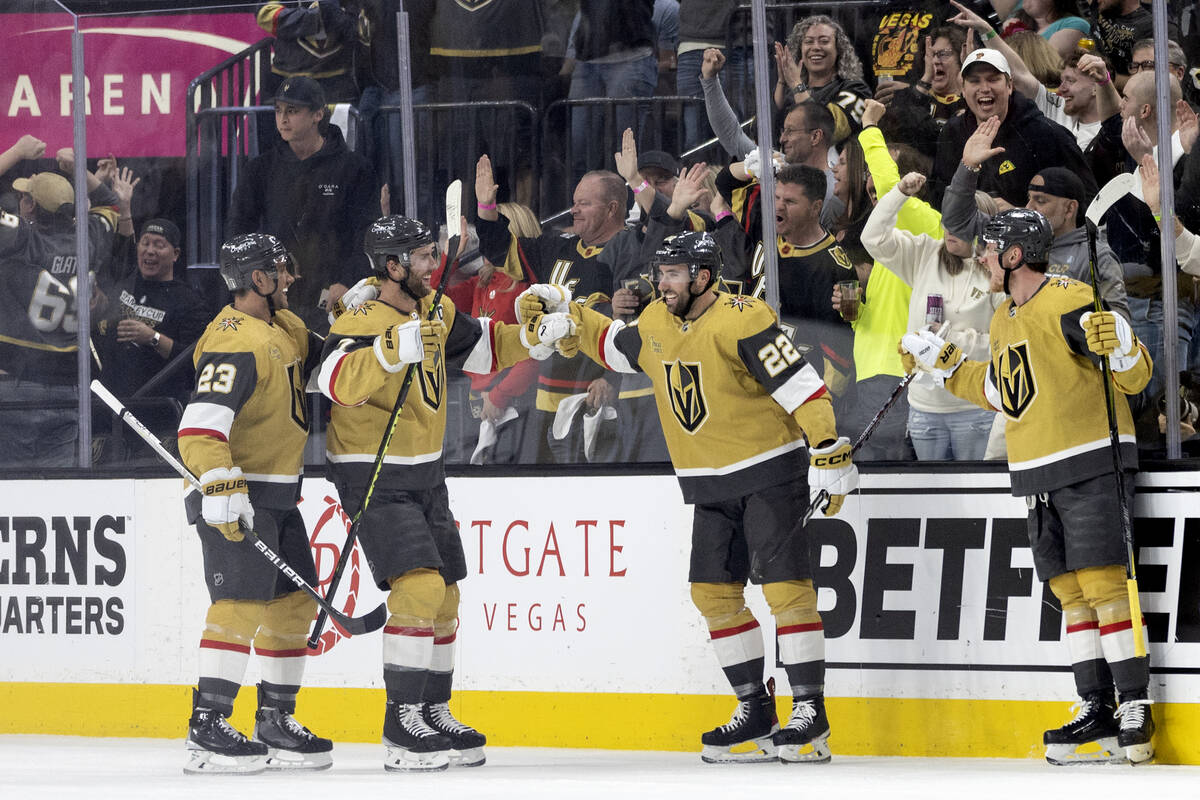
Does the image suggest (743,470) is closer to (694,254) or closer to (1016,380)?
(694,254)

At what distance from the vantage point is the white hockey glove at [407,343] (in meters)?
4.77

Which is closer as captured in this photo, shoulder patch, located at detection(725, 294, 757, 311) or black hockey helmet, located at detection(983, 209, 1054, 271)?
black hockey helmet, located at detection(983, 209, 1054, 271)

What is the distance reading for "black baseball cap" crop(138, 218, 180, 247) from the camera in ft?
19.9

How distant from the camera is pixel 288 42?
5.93 m

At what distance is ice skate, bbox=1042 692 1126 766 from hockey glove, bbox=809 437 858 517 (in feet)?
2.72

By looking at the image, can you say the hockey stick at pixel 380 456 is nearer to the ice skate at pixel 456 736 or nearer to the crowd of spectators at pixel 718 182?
the ice skate at pixel 456 736

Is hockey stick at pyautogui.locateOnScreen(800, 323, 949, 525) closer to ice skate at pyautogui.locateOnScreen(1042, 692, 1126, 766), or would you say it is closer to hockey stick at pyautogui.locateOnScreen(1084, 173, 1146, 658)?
hockey stick at pyautogui.locateOnScreen(1084, 173, 1146, 658)

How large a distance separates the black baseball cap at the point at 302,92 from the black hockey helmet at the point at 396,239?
108 centimetres

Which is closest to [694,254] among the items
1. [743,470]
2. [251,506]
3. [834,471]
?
[743,470]

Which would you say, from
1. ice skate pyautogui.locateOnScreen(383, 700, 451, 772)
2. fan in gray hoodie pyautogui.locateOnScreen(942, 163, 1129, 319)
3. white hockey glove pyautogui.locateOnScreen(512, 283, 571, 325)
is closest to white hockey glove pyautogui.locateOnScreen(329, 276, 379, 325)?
white hockey glove pyautogui.locateOnScreen(512, 283, 571, 325)

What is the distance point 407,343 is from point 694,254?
85cm

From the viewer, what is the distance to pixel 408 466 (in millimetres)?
4973

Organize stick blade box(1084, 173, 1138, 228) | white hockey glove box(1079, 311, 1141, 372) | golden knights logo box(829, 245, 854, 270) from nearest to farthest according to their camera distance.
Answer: white hockey glove box(1079, 311, 1141, 372) → stick blade box(1084, 173, 1138, 228) → golden knights logo box(829, 245, 854, 270)

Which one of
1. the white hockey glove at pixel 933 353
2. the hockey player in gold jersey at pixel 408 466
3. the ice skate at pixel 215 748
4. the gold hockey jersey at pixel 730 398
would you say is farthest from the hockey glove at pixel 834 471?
the ice skate at pixel 215 748
